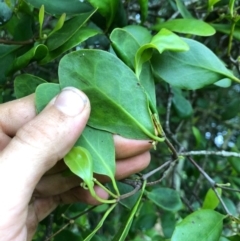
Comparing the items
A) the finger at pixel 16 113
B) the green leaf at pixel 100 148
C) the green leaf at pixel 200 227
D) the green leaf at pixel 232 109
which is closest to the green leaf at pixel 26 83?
the finger at pixel 16 113

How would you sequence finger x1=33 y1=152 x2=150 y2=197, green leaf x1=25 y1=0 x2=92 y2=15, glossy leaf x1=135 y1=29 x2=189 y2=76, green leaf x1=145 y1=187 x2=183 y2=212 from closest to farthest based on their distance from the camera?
glossy leaf x1=135 y1=29 x2=189 y2=76 < green leaf x1=25 y1=0 x2=92 y2=15 < finger x1=33 y1=152 x2=150 y2=197 < green leaf x1=145 y1=187 x2=183 y2=212

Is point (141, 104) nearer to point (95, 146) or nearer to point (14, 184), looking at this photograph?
point (95, 146)

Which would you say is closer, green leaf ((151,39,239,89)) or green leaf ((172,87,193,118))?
green leaf ((151,39,239,89))

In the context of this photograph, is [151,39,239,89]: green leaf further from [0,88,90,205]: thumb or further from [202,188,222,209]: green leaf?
[202,188,222,209]: green leaf

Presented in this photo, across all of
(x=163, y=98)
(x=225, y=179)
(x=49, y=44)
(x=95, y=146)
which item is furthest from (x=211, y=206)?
(x=163, y=98)

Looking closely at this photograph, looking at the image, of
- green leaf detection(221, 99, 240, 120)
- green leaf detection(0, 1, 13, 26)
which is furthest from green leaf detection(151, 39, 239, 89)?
green leaf detection(221, 99, 240, 120)
